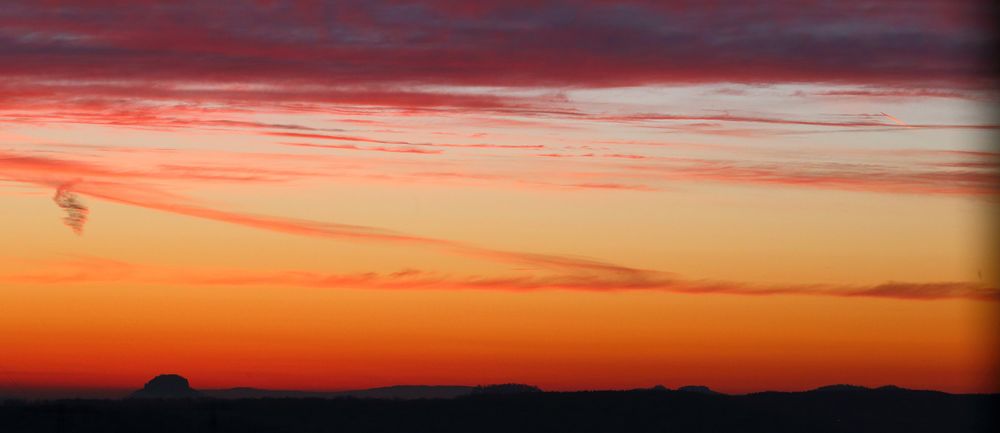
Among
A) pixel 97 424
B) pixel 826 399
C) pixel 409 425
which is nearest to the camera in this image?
pixel 97 424

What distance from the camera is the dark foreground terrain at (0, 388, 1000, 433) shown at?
4950 centimetres

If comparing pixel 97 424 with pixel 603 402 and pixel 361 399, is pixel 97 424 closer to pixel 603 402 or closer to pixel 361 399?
pixel 361 399

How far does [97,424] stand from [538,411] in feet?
75.1

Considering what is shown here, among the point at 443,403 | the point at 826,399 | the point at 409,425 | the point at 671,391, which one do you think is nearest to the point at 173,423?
the point at 409,425

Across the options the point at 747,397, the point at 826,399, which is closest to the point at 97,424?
the point at 747,397

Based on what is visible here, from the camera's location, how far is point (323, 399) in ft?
206

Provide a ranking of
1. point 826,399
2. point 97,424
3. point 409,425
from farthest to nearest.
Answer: point 826,399
point 409,425
point 97,424

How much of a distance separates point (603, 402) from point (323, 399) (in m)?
13.9

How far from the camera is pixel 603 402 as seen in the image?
66.9m

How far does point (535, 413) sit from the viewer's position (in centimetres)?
6356

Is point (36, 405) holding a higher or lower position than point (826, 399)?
lower

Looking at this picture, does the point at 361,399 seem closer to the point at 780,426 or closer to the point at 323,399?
the point at 323,399

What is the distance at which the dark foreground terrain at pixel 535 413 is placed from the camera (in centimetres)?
4950

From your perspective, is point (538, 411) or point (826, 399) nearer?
point (538, 411)
